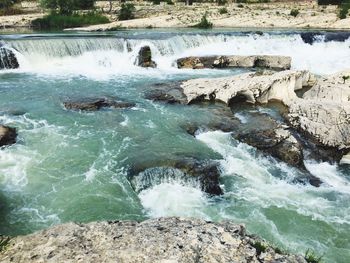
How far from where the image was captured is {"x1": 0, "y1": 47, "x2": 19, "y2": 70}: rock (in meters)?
24.2

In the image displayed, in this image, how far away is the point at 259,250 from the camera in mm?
5398

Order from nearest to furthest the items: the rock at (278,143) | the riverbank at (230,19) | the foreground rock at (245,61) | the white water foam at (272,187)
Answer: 1. the white water foam at (272,187)
2. the rock at (278,143)
3. the foreground rock at (245,61)
4. the riverbank at (230,19)

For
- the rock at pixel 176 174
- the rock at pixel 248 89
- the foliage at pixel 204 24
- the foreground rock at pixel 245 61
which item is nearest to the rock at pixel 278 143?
the rock at pixel 176 174

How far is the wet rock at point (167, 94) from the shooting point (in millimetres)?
17958

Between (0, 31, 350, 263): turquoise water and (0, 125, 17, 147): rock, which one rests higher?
(0, 125, 17, 147): rock

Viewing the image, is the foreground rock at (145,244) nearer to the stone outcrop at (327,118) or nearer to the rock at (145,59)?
the stone outcrop at (327,118)

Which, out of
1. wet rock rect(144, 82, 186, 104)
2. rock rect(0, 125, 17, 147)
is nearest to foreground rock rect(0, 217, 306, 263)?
rock rect(0, 125, 17, 147)

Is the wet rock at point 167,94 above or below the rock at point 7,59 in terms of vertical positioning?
below

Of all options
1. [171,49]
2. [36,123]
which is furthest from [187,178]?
[171,49]

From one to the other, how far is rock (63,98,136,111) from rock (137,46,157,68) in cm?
853

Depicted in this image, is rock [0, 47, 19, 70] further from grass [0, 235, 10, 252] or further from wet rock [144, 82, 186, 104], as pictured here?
grass [0, 235, 10, 252]

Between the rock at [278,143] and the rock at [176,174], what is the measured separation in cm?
231

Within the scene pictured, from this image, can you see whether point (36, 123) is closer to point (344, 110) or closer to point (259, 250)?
point (344, 110)

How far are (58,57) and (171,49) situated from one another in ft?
24.4
